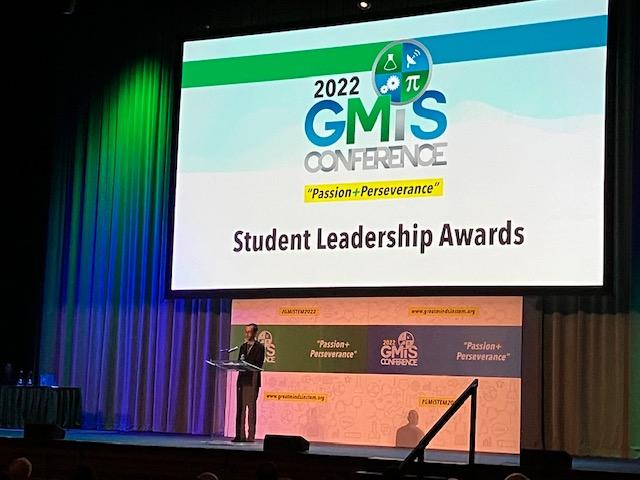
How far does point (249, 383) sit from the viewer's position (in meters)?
7.56

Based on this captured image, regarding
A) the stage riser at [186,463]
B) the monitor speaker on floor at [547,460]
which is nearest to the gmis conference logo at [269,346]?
the stage riser at [186,463]

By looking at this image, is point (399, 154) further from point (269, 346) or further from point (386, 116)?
point (269, 346)

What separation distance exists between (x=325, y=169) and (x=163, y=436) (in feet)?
8.98

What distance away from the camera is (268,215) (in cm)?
827

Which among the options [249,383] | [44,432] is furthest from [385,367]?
[44,432]

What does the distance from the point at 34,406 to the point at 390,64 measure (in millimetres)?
4250

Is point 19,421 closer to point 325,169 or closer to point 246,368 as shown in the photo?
point 246,368

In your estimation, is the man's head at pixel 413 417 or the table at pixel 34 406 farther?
the table at pixel 34 406

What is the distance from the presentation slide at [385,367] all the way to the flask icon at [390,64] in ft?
6.19

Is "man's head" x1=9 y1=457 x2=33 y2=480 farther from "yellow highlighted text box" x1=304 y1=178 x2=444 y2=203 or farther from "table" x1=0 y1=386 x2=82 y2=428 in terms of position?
"table" x1=0 y1=386 x2=82 y2=428

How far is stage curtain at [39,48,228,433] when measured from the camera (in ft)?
30.8

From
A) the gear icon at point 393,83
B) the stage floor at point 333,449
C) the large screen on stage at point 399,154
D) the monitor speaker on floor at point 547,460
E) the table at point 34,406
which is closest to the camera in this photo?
the monitor speaker on floor at point 547,460

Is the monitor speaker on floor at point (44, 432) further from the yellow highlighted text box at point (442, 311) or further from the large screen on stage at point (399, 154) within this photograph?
the yellow highlighted text box at point (442, 311)

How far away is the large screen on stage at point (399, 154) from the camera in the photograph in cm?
728
